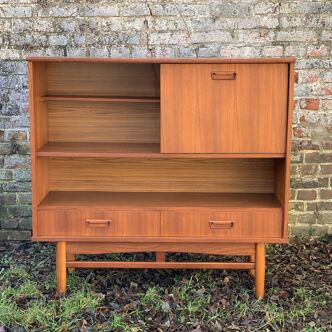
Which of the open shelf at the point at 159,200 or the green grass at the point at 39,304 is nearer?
the green grass at the point at 39,304

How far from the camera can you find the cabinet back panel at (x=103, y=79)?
3756mm

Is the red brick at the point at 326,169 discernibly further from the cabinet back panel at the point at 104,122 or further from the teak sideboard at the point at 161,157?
the cabinet back panel at the point at 104,122

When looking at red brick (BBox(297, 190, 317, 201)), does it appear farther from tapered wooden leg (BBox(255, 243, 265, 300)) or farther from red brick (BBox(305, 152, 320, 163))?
tapered wooden leg (BBox(255, 243, 265, 300))

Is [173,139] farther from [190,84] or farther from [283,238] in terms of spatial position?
[283,238]

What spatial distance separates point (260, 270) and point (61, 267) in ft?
4.35

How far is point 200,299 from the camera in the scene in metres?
3.51

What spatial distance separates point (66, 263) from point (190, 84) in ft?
4.72

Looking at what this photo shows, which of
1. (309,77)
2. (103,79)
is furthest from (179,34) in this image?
(309,77)

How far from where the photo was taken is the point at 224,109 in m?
3.29

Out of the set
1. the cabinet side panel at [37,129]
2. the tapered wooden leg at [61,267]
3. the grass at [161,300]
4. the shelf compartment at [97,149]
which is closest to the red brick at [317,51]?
the shelf compartment at [97,149]

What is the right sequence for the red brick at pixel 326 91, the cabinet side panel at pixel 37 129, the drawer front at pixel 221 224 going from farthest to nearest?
the red brick at pixel 326 91, the drawer front at pixel 221 224, the cabinet side panel at pixel 37 129

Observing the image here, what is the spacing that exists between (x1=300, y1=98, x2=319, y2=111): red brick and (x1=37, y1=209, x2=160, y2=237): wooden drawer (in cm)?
170

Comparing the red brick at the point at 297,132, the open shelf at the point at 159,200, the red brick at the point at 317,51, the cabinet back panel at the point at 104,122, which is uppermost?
the red brick at the point at 317,51

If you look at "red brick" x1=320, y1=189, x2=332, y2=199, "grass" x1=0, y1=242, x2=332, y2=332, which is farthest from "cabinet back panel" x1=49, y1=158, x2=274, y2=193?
"red brick" x1=320, y1=189, x2=332, y2=199
